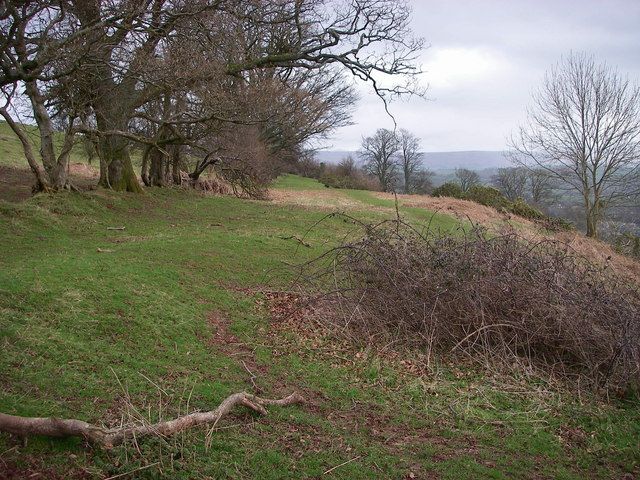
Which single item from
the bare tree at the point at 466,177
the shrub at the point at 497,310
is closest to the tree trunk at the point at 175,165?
the shrub at the point at 497,310

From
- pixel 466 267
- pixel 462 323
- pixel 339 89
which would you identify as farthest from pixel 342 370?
pixel 339 89

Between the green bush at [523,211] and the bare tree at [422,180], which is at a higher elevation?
the bare tree at [422,180]

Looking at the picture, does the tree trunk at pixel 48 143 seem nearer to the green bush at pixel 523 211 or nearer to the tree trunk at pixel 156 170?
the tree trunk at pixel 156 170

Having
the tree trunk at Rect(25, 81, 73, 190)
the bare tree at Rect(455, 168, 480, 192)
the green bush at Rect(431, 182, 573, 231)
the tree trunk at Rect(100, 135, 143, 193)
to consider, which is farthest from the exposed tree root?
the bare tree at Rect(455, 168, 480, 192)

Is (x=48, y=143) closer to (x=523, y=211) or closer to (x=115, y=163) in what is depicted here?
(x=115, y=163)

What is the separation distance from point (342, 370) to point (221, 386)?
1441 millimetres

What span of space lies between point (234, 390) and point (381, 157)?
53.4m

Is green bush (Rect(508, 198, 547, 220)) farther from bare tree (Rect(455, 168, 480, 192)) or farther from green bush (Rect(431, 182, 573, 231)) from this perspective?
bare tree (Rect(455, 168, 480, 192))

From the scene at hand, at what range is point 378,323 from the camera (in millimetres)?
6520

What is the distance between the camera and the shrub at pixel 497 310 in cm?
582

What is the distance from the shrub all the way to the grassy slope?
20.2 inches

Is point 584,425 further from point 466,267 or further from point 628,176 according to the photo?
point 628,176

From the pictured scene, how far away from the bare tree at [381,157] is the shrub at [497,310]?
47.6m

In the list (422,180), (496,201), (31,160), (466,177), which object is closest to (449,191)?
(496,201)
